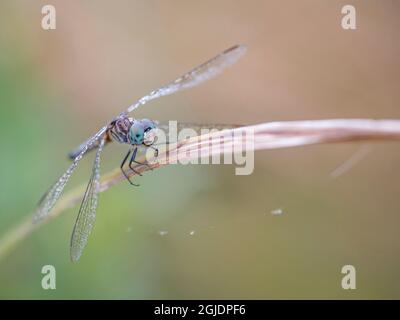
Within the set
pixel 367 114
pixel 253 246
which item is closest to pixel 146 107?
pixel 253 246

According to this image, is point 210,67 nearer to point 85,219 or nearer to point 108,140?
point 108,140

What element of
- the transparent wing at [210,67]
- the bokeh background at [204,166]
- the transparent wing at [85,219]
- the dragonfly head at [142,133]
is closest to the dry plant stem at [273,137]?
the transparent wing at [85,219]

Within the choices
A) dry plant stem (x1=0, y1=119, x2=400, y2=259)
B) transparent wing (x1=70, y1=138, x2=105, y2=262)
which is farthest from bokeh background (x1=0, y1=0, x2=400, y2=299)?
dry plant stem (x1=0, y1=119, x2=400, y2=259)

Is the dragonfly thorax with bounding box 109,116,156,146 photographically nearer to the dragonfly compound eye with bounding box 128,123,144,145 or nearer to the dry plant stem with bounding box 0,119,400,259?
the dragonfly compound eye with bounding box 128,123,144,145

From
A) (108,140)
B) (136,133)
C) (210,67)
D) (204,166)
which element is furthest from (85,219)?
(204,166)

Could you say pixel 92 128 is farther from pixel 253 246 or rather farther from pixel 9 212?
pixel 253 246
